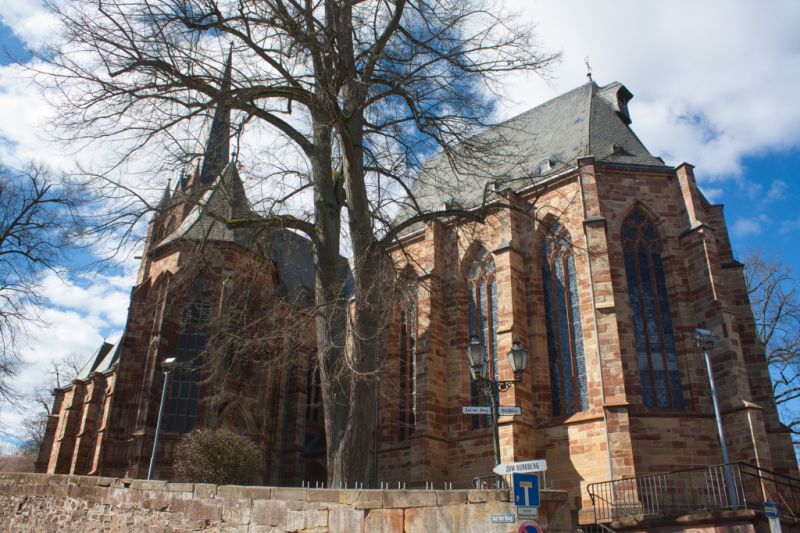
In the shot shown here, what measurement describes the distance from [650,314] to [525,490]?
38.9ft

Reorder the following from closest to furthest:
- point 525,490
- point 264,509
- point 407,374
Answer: point 525,490 → point 264,509 → point 407,374

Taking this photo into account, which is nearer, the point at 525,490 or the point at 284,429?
the point at 525,490

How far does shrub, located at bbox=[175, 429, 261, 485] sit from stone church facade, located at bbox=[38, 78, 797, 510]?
207cm

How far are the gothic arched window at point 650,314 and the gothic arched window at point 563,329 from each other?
1.49 m

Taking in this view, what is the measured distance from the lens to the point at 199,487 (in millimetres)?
8391

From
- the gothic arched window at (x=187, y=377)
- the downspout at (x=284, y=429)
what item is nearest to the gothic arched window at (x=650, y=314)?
the downspout at (x=284, y=429)

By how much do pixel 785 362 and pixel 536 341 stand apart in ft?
36.7

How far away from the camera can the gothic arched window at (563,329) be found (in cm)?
1667

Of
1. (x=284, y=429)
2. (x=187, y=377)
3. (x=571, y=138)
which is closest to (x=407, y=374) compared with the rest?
(x=284, y=429)

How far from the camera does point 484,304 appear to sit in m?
19.9

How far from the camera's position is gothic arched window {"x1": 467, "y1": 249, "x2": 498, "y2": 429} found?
19234mm

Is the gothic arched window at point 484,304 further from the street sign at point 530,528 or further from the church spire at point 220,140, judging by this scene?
the street sign at point 530,528

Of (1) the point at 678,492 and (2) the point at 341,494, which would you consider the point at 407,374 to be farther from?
(2) the point at 341,494

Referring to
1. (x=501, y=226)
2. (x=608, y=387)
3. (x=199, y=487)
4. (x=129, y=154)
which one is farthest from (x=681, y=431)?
(x=129, y=154)
